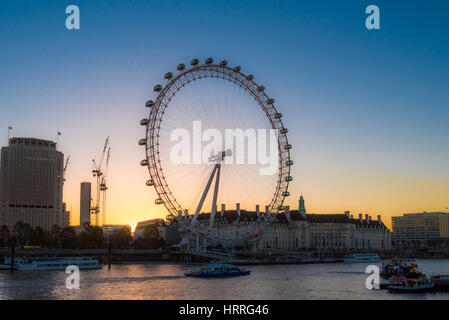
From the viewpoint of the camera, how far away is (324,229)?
567ft

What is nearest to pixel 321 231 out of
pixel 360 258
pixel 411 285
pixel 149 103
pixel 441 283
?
pixel 360 258

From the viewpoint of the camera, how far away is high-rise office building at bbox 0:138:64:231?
184625mm

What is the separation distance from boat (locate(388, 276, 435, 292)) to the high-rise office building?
6301 inches

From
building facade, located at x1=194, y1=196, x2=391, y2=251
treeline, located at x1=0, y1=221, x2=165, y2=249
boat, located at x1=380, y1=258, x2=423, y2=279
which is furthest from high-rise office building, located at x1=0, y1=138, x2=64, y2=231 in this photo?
boat, located at x1=380, y1=258, x2=423, y2=279

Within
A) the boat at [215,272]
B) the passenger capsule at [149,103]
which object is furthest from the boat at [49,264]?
the passenger capsule at [149,103]

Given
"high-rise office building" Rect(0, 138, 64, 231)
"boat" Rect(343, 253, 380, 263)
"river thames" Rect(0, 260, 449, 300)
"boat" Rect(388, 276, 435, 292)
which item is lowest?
"boat" Rect(343, 253, 380, 263)

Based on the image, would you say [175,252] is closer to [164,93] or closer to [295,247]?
[164,93]

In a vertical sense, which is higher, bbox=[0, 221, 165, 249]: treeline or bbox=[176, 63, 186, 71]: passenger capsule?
bbox=[176, 63, 186, 71]: passenger capsule

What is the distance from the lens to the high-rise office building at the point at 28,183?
18462 centimetres

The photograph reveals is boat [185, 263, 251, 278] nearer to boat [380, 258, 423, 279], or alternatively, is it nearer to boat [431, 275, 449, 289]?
boat [380, 258, 423, 279]

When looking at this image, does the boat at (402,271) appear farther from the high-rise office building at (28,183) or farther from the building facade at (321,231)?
the high-rise office building at (28,183)
